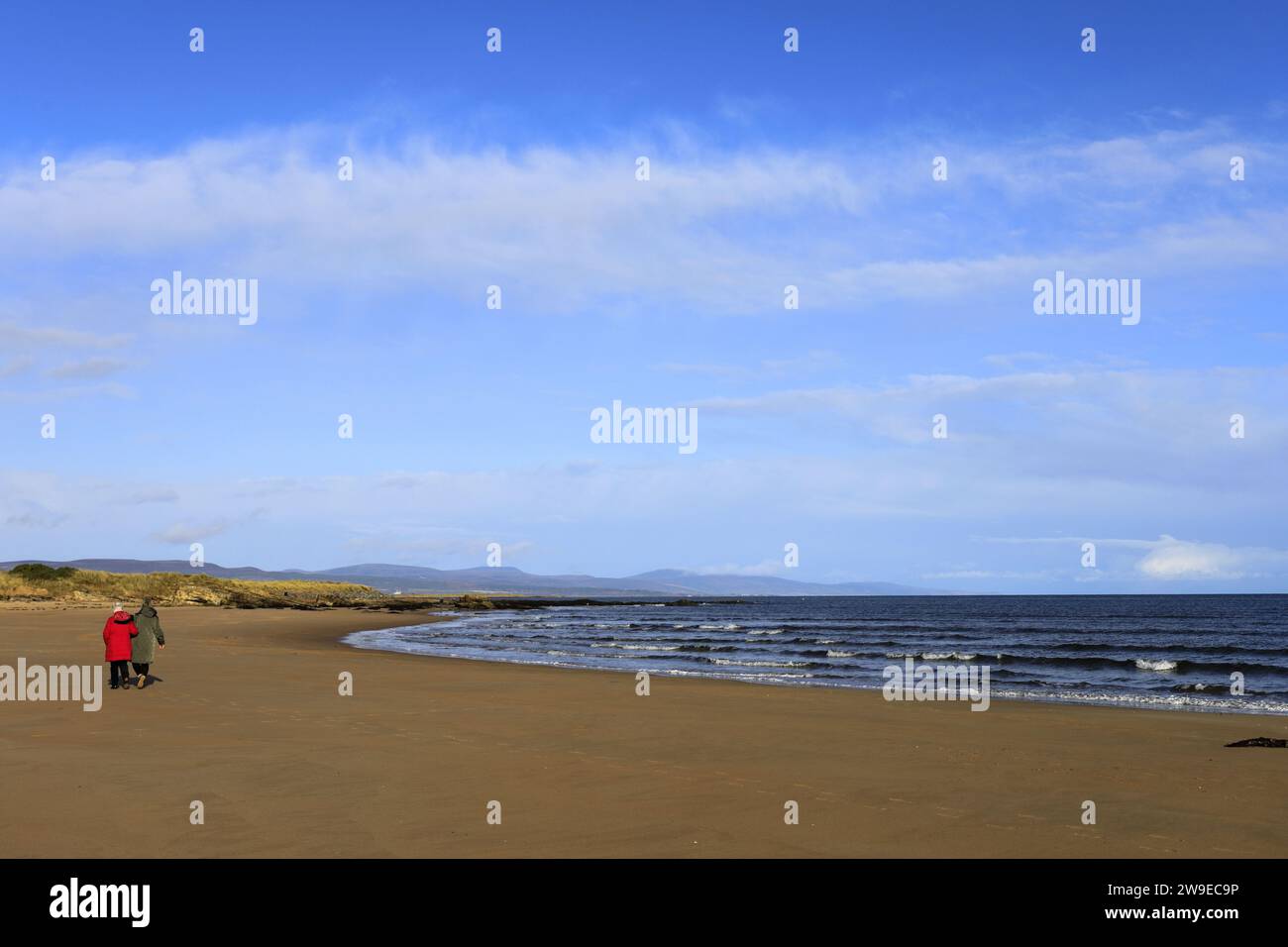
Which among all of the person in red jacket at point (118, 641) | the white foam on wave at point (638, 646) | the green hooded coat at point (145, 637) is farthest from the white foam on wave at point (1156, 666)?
the person in red jacket at point (118, 641)

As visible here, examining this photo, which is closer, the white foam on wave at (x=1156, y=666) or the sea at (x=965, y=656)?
the sea at (x=965, y=656)

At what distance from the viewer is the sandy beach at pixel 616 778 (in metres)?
8.45

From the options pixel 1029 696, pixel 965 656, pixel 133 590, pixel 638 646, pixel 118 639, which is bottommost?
pixel 638 646

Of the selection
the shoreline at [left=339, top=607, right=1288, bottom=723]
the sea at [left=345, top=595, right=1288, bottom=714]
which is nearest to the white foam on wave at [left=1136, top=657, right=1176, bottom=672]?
the sea at [left=345, top=595, right=1288, bottom=714]

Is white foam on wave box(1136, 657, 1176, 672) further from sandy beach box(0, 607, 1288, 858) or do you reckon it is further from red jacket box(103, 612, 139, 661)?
red jacket box(103, 612, 139, 661)

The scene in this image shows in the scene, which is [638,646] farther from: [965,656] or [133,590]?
[133,590]

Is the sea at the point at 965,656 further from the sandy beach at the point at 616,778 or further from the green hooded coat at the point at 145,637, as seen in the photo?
the green hooded coat at the point at 145,637

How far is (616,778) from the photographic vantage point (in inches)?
439

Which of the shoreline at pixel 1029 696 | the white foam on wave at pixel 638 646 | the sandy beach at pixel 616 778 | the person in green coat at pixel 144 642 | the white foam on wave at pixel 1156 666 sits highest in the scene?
the person in green coat at pixel 144 642

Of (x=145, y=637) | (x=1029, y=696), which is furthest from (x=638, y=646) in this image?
(x=145, y=637)

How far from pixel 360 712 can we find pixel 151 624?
19.6 ft
